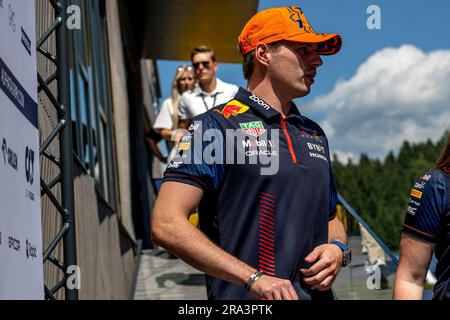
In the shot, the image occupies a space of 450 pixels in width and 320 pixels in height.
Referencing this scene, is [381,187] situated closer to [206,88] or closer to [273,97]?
[206,88]

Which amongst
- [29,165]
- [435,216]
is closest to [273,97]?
[435,216]

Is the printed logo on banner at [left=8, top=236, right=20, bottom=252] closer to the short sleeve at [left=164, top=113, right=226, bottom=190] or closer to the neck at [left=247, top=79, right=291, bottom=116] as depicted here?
the short sleeve at [left=164, top=113, right=226, bottom=190]

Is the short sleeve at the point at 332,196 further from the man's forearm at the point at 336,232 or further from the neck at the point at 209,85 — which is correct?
the neck at the point at 209,85

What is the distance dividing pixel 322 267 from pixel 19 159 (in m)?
1.18

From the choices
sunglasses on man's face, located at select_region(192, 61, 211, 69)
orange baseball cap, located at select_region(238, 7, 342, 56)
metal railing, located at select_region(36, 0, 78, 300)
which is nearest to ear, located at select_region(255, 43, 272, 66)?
orange baseball cap, located at select_region(238, 7, 342, 56)

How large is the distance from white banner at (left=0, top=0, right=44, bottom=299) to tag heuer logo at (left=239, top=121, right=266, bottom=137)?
0.84 meters

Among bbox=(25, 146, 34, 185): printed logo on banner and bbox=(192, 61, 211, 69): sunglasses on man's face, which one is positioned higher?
bbox=(192, 61, 211, 69): sunglasses on man's face

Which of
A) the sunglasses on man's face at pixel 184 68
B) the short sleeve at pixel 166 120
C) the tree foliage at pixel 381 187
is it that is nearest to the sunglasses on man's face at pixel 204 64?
the sunglasses on man's face at pixel 184 68

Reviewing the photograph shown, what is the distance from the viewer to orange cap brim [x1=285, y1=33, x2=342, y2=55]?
142 inches

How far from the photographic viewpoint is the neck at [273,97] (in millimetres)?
3662

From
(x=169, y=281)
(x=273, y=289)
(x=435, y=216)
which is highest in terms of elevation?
(x=435, y=216)

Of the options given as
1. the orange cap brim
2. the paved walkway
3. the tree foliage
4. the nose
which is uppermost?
the orange cap brim

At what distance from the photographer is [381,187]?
481ft

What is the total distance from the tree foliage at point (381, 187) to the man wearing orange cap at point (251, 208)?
125931 millimetres
